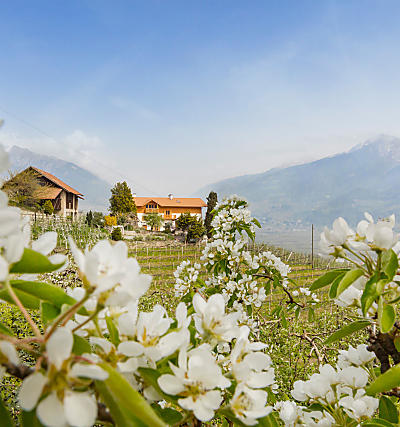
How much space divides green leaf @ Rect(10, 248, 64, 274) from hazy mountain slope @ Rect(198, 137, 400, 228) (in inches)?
4983

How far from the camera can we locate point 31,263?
1.13 ft

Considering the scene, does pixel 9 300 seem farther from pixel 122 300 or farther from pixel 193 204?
pixel 193 204

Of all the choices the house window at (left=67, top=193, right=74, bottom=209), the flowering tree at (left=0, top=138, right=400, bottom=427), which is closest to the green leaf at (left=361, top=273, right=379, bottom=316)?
the flowering tree at (left=0, top=138, right=400, bottom=427)

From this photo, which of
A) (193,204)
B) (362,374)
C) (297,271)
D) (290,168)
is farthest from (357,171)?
(362,374)

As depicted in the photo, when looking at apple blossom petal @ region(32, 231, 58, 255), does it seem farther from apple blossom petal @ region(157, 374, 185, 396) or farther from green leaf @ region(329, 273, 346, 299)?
green leaf @ region(329, 273, 346, 299)

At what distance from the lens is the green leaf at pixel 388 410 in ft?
2.22

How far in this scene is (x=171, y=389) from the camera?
367mm

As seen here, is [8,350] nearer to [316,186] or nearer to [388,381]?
[388,381]

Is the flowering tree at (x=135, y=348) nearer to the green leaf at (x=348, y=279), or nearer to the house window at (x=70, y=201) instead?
the green leaf at (x=348, y=279)

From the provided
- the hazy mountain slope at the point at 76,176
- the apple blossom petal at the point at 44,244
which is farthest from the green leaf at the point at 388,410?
the hazy mountain slope at the point at 76,176

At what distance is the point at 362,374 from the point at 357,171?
175317 millimetres

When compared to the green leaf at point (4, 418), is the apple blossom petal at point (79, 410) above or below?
A: above

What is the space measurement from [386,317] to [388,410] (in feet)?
0.92

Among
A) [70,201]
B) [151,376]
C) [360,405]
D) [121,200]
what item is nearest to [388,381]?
[360,405]
